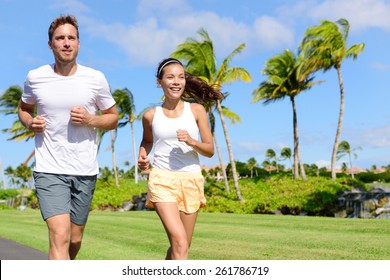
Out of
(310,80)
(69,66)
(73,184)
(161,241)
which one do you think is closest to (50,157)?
(73,184)

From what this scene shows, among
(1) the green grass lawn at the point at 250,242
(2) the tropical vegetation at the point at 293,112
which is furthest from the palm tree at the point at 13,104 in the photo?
(1) the green grass lawn at the point at 250,242

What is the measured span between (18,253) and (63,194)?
19.7 feet

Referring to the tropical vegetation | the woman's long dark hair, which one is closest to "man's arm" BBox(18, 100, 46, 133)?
the woman's long dark hair

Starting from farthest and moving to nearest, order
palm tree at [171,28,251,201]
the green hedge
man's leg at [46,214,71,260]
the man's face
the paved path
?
palm tree at [171,28,251,201] < the green hedge < the paved path < the man's face < man's leg at [46,214,71,260]

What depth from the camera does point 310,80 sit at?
1529 inches

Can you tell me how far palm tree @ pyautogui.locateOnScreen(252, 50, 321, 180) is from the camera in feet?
125

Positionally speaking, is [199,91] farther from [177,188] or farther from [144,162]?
[177,188]

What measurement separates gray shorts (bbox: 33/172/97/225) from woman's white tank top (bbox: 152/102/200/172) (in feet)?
2.00

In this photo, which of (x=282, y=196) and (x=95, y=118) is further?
(x=282, y=196)

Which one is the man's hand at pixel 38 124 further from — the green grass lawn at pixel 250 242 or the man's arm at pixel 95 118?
the green grass lawn at pixel 250 242

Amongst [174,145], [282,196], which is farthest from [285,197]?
[174,145]

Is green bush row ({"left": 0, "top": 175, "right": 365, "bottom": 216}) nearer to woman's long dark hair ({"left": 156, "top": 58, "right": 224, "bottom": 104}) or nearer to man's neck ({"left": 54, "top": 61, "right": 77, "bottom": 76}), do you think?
woman's long dark hair ({"left": 156, "top": 58, "right": 224, "bottom": 104})

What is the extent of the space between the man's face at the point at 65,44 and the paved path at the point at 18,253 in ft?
17.0

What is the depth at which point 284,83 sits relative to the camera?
39.2m
